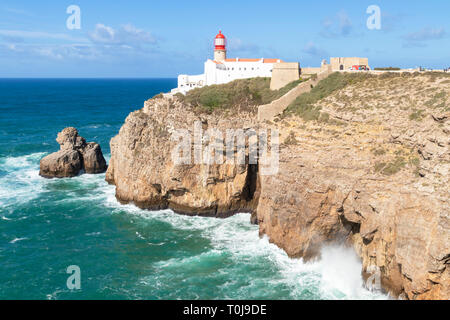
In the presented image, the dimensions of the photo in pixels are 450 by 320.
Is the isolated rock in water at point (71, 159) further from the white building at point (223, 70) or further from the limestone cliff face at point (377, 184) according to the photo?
the limestone cliff face at point (377, 184)

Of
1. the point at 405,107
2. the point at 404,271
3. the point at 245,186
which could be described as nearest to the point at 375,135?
the point at 405,107

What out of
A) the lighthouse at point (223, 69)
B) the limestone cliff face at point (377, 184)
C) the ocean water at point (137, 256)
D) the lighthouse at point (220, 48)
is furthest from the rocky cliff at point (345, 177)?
the lighthouse at point (220, 48)

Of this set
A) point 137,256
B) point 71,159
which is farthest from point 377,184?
point 71,159

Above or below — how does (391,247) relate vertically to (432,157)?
below

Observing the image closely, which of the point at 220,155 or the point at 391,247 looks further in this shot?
the point at 220,155

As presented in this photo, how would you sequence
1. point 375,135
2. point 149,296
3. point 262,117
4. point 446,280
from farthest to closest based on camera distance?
1. point 262,117
2. point 375,135
3. point 149,296
4. point 446,280

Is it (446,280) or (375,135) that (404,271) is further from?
(375,135)

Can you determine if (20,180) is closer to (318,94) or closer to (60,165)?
(60,165)
